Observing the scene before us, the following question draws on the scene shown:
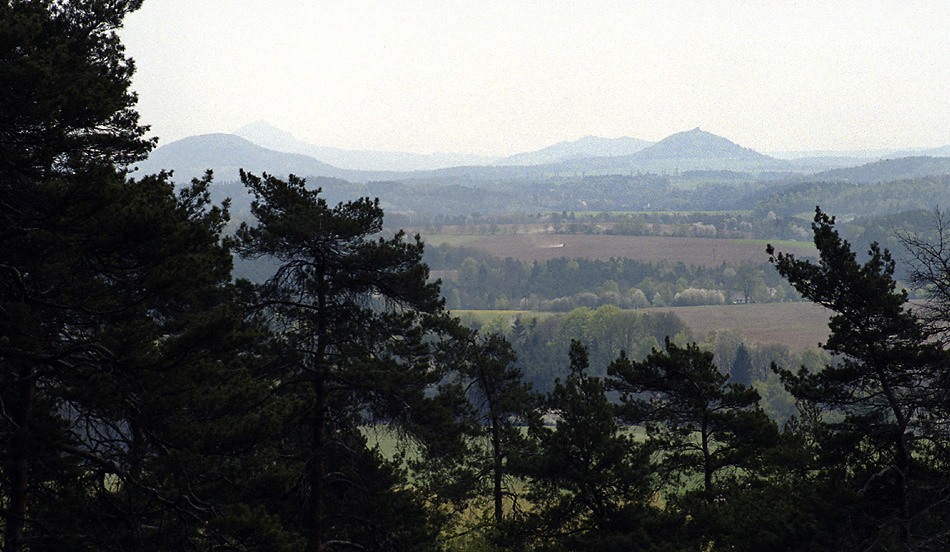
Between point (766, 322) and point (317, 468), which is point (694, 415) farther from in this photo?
point (766, 322)

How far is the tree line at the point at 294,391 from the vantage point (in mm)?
8906

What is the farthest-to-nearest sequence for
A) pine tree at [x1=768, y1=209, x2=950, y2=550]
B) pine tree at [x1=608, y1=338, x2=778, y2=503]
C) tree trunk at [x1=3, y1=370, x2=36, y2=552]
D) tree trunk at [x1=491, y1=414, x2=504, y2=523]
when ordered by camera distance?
tree trunk at [x1=491, y1=414, x2=504, y2=523] → pine tree at [x1=608, y1=338, x2=778, y2=503] → pine tree at [x1=768, y1=209, x2=950, y2=550] → tree trunk at [x1=3, y1=370, x2=36, y2=552]

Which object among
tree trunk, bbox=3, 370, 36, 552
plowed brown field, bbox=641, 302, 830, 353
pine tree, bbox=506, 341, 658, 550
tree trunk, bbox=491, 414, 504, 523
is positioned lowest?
plowed brown field, bbox=641, 302, 830, 353

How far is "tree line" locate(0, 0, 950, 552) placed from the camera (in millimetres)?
8906

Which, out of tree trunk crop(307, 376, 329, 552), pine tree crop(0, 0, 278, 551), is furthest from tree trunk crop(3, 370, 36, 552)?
tree trunk crop(307, 376, 329, 552)

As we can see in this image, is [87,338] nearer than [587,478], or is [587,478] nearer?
[87,338]

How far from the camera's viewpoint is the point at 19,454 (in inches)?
330

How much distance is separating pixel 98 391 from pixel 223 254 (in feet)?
15.4

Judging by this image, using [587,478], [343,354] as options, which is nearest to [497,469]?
[587,478]

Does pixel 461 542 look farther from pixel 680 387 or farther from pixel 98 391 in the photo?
pixel 98 391

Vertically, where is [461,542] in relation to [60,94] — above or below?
below

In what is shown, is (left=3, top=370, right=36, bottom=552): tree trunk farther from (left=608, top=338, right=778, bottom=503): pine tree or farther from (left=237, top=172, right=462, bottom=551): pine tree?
(left=608, top=338, right=778, bottom=503): pine tree

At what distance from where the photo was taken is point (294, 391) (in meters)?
13.1

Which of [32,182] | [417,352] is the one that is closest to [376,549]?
[417,352]
